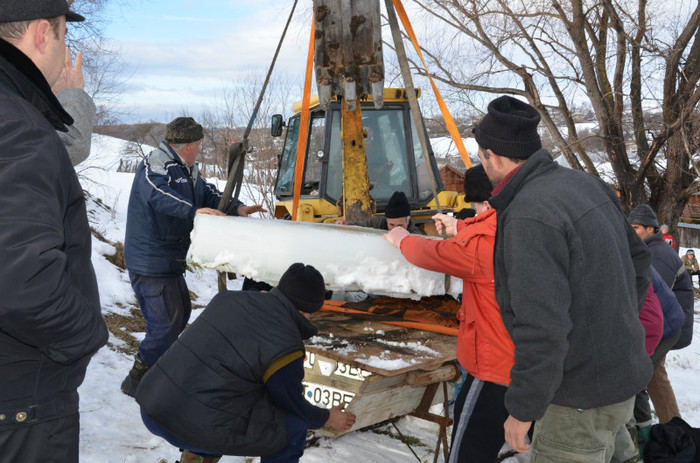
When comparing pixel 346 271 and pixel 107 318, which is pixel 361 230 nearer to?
pixel 346 271

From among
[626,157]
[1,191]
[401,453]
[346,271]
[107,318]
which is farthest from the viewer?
[626,157]

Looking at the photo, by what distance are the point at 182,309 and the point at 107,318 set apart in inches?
102

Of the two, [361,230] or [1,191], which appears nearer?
[1,191]

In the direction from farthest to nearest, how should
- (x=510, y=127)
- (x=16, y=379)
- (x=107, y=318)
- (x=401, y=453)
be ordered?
1. (x=107, y=318)
2. (x=401, y=453)
3. (x=510, y=127)
4. (x=16, y=379)

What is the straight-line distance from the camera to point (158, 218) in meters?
3.87

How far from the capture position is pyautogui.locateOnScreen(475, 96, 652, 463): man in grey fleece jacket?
1792 millimetres

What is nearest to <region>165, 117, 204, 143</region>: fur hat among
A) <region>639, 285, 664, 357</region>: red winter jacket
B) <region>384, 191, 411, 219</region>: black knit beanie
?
<region>384, 191, 411, 219</region>: black knit beanie

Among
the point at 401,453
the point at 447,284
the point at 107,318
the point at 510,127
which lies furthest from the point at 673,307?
the point at 107,318

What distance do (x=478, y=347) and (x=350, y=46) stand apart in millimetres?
2260

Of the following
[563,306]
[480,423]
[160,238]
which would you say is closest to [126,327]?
[160,238]

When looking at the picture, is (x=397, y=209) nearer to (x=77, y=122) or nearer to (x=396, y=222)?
(x=396, y=222)

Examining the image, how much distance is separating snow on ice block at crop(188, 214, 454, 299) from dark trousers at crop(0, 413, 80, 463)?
1771 millimetres

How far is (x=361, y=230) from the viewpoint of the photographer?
351 cm

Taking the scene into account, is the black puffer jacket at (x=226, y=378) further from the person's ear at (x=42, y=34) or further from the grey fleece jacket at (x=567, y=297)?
the person's ear at (x=42, y=34)
